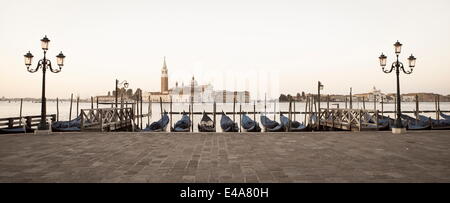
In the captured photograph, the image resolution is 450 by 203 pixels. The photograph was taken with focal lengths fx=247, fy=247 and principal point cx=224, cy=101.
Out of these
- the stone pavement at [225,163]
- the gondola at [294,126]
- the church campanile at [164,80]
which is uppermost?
the church campanile at [164,80]

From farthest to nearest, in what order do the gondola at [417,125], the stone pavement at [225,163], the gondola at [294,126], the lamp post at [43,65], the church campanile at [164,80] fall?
the church campanile at [164,80]
the gondola at [294,126]
the gondola at [417,125]
the lamp post at [43,65]
the stone pavement at [225,163]

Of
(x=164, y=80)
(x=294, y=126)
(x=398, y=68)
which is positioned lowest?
(x=294, y=126)

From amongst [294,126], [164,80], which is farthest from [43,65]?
Result: [164,80]

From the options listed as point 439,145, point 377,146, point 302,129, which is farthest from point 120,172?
point 302,129

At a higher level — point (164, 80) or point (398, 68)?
point (164, 80)

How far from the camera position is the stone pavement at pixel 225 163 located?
13.5 feet

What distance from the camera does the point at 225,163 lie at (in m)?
5.09

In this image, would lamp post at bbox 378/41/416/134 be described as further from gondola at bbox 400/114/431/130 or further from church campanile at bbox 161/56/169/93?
church campanile at bbox 161/56/169/93

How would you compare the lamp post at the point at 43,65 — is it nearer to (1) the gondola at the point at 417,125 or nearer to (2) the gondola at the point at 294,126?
(2) the gondola at the point at 294,126

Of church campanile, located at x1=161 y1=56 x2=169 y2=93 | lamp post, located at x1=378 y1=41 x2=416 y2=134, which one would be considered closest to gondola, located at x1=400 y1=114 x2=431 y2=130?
lamp post, located at x1=378 y1=41 x2=416 y2=134

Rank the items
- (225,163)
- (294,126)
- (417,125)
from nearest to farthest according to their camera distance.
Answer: (225,163) < (417,125) < (294,126)

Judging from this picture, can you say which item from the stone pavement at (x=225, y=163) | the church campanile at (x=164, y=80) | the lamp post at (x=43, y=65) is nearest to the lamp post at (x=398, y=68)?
the stone pavement at (x=225, y=163)

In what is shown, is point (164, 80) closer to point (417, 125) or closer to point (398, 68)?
point (417, 125)

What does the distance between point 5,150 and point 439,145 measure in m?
12.1
